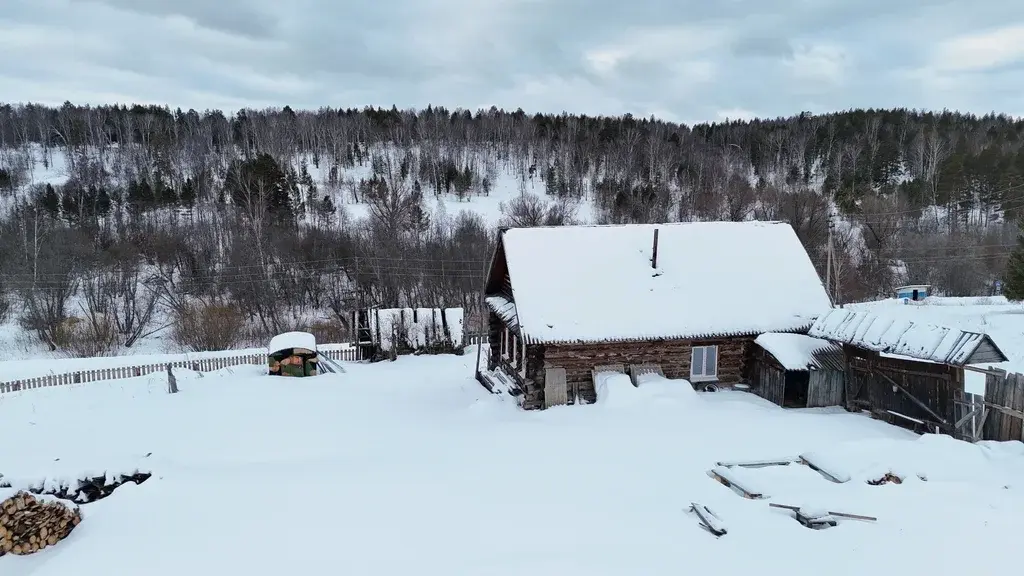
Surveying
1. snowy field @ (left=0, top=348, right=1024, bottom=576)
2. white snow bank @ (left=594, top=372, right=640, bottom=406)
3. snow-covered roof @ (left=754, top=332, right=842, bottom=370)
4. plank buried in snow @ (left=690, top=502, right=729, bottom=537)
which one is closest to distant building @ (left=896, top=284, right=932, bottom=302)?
snow-covered roof @ (left=754, top=332, right=842, bottom=370)

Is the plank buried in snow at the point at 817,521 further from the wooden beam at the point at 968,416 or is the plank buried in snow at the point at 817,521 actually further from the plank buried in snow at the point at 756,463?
the wooden beam at the point at 968,416

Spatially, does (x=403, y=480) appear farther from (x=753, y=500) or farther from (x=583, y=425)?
(x=753, y=500)

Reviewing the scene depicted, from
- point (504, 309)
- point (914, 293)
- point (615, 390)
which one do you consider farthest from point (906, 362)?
point (914, 293)

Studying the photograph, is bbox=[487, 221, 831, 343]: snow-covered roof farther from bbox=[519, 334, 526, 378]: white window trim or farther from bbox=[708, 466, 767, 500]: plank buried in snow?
bbox=[708, 466, 767, 500]: plank buried in snow

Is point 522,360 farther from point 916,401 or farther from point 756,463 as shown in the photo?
point 916,401

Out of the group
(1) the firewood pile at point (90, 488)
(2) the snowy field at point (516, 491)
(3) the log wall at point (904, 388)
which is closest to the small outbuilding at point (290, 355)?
(2) the snowy field at point (516, 491)
